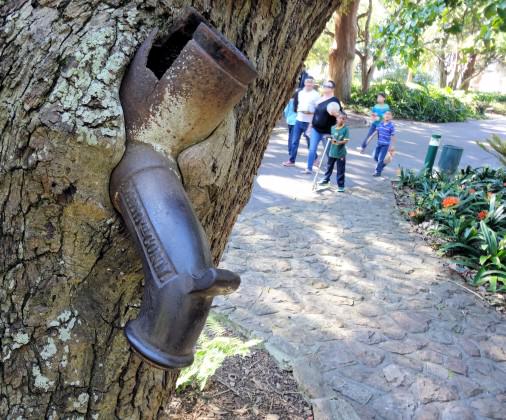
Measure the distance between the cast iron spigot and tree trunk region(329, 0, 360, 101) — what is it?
14.8 meters

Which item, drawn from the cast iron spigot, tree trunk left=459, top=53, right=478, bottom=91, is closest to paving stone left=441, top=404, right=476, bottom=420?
the cast iron spigot

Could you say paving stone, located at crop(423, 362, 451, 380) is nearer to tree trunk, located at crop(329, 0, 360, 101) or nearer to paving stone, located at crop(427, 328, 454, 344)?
paving stone, located at crop(427, 328, 454, 344)

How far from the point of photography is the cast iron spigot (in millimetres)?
750

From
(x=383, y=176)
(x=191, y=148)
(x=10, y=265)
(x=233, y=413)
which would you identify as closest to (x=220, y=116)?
(x=191, y=148)

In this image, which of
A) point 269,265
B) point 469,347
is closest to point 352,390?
point 469,347

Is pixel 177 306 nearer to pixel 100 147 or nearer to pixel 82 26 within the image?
pixel 100 147

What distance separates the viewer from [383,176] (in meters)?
9.49

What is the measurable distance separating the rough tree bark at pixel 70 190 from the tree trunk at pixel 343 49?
48.4 feet

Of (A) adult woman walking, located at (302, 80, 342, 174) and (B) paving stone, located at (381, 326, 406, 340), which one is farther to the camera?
(A) adult woman walking, located at (302, 80, 342, 174)

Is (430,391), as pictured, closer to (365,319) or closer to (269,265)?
(365,319)

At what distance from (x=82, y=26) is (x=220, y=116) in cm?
32

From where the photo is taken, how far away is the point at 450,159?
9.05 meters

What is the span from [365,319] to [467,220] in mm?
2893

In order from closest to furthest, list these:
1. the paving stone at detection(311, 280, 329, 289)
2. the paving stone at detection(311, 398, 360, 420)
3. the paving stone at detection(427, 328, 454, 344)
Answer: the paving stone at detection(311, 398, 360, 420)
the paving stone at detection(427, 328, 454, 344)
the paving stone at detection(311, 280, 329, 289)
